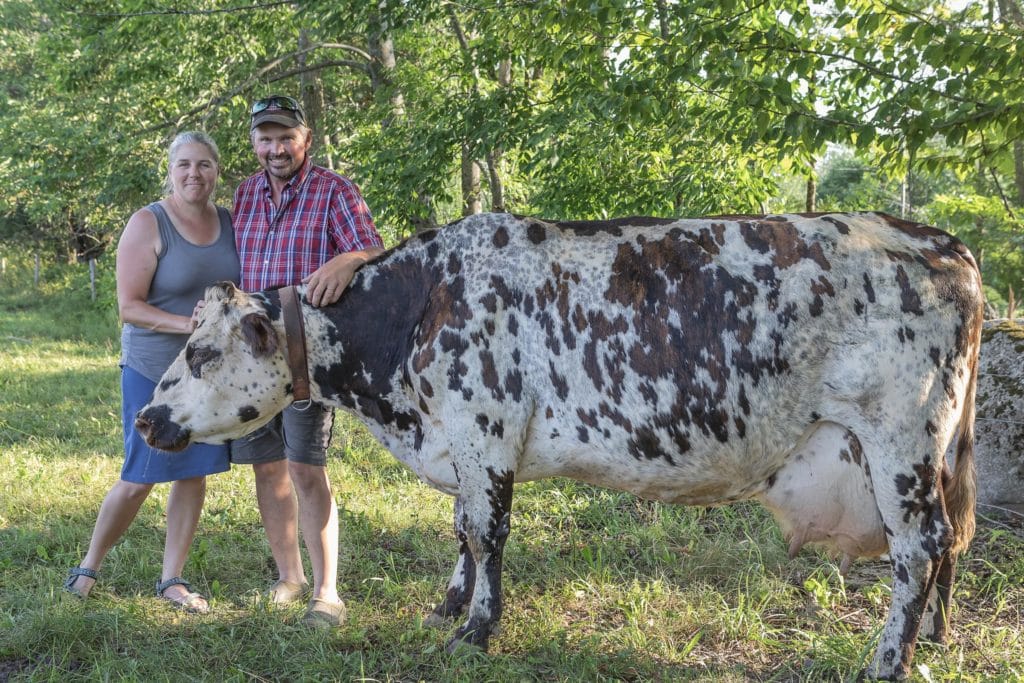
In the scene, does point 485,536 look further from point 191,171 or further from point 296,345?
point 191,171

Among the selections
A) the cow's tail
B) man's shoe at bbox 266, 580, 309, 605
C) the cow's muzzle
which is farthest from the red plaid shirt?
the cow's tail

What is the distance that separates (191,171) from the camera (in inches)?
171

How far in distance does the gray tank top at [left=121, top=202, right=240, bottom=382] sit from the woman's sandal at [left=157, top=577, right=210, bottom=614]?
3.66 feet

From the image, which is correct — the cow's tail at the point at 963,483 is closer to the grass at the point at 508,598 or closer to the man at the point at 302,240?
the grass at the point at 508,598

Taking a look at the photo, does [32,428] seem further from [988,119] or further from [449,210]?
[988,119]

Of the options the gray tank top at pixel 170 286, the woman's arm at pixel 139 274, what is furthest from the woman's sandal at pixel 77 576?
the woman's arm at pixel 139 274

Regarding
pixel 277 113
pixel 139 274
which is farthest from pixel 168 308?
pixel 277 113

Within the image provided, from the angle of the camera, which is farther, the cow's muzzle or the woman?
the woman

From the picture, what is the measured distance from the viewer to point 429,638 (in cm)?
407

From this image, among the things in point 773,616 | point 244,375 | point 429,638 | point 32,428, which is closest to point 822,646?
point 773,616

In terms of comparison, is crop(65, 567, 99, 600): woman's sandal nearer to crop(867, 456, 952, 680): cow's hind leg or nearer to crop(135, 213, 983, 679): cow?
crop(135, 213, 983, 679): cow

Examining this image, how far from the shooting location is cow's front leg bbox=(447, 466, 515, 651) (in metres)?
3.84

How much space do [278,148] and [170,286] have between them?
0.90 m

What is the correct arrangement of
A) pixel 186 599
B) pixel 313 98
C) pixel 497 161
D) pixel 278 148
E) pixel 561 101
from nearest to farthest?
1. pixel 278 148
2. pixel 186 599
3. pixel 561 101
4. pixel 497 161
5. pixel 313 98
